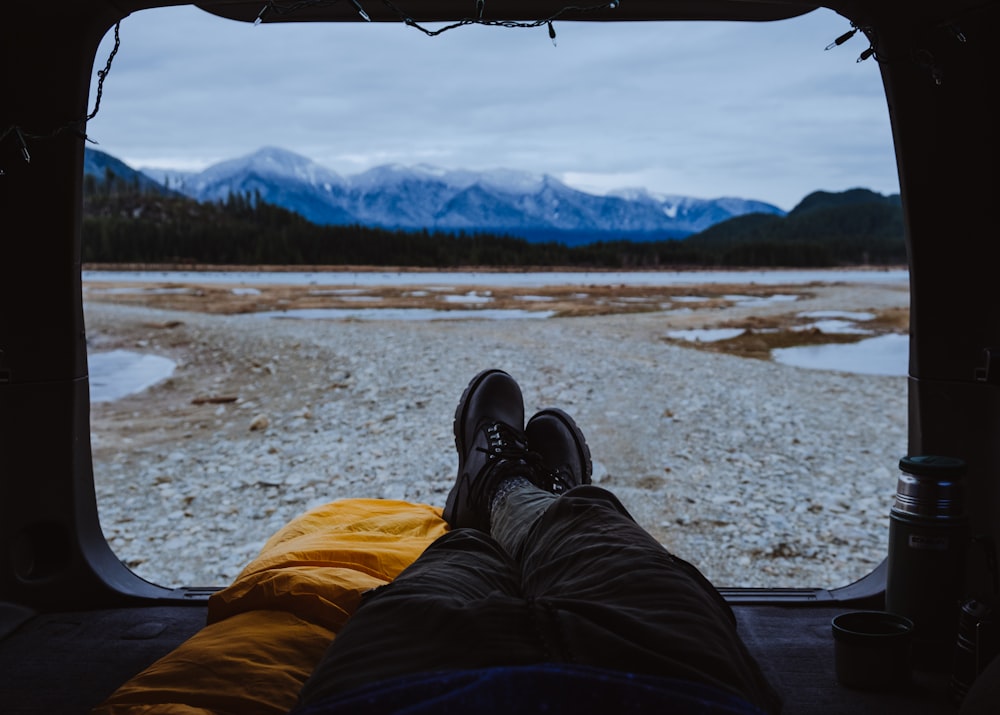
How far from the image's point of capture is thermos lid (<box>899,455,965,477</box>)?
1.63m

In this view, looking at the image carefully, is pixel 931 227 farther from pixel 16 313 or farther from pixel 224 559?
pixel 224 559

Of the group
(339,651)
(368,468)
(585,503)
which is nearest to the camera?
(339,651)

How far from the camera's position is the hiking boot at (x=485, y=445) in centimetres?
194

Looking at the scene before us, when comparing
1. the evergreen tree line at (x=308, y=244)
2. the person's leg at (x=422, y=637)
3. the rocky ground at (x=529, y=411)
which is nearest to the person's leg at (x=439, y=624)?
the person's leg at (x=422, y=637)

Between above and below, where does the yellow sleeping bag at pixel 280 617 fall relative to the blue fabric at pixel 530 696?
below

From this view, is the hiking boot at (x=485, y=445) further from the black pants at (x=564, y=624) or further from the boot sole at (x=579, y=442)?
the black pants at (x=564, y=624)

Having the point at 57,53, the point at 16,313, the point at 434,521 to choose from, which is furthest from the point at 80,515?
the point at 57,53

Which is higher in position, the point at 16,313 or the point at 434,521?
the point at 16,313

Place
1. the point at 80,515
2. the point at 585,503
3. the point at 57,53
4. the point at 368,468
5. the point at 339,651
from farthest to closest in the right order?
the point at 368,468 → the point at 80,515 → the point at 57,53 → the point at 585,503 → the point at 339,651

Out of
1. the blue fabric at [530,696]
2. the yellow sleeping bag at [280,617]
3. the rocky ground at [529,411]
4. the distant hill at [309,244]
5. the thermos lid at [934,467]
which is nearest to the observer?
the blue fabric at [530,696]

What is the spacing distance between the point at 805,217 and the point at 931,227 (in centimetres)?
2821

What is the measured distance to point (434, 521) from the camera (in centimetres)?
214

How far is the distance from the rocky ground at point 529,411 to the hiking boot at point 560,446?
1.35 m

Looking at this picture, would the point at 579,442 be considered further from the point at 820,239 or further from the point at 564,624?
the point at 820,239
